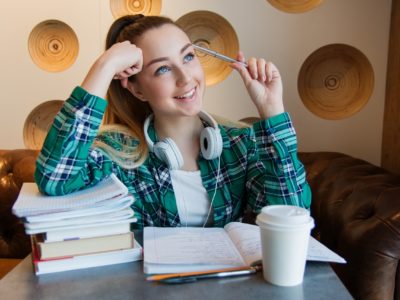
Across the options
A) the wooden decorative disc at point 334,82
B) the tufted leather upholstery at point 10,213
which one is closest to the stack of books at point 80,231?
the tufted leather upholstery at point 10,213

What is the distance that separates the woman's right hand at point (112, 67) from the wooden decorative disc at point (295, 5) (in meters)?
0.86

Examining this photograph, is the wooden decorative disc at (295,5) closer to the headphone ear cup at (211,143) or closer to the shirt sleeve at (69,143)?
the headphone ear cup at (211,143)

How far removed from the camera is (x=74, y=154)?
885 millimetres

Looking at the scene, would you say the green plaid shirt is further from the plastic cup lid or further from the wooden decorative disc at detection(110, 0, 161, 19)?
the wooden decorative disc at detection(110, 0, 161, 19)

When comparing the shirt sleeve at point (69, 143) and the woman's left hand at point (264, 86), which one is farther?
the woman's left hand at point (264, 86)

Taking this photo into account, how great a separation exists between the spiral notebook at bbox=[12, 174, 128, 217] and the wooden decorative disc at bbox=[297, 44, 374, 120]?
113cm

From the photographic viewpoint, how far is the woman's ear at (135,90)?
1087 mm

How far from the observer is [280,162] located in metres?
0.93

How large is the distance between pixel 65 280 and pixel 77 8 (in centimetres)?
138

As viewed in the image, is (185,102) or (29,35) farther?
(29,35)

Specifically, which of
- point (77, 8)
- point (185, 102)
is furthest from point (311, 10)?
point (77, 8)

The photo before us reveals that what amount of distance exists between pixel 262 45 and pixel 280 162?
2.74 feet

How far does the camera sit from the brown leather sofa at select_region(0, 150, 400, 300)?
33.9 inches

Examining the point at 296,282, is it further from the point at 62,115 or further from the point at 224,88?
the point at 224,88
